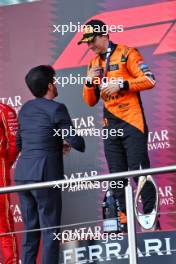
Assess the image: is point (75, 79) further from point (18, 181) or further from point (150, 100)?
point (18, 181)

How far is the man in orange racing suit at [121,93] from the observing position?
5633 mm

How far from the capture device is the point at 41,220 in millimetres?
5133

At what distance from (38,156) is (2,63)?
1.69 m

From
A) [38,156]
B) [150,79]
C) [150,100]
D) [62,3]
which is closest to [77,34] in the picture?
[62,3]

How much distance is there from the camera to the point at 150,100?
20.9 feet

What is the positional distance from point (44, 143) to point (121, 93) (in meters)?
0.70

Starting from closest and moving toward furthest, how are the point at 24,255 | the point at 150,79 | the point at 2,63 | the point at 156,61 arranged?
the point at 24,255
the point at 150,79
the point at 156,61
the point at 2,63

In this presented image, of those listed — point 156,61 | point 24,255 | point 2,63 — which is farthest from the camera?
point 2,63

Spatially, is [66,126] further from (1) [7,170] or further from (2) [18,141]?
(1) [7,170]

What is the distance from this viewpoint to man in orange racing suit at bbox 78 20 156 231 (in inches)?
222

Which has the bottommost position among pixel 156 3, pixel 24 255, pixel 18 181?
pixel 24 255
